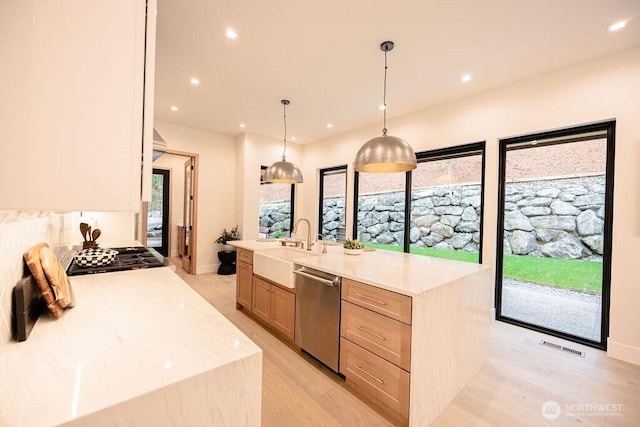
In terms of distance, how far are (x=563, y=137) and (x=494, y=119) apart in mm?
708

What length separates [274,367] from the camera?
2.24 metres

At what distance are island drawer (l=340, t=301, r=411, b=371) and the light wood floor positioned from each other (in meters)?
0.43

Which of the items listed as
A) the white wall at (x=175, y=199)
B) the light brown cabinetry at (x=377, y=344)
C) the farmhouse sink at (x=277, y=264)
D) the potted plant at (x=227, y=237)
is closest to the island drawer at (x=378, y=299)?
the light brown cabinetry at (x=377, y=344)

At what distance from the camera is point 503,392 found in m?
1.96

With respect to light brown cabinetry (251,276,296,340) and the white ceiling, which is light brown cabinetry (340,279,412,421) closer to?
light brown cabinetry (251,276,296,340)

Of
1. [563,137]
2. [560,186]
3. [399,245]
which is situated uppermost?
[563,137]

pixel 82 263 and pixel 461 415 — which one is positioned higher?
pixel 82 263

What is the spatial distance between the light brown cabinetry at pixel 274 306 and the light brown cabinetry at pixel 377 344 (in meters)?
0.69

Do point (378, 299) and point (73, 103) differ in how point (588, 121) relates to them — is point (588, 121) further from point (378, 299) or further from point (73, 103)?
point (73, 103)

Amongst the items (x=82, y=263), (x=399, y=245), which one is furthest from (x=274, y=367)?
(x=399, y=245)

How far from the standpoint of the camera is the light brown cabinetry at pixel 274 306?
250 centimetres

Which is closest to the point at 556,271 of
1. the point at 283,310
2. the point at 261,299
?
the point at 283,310

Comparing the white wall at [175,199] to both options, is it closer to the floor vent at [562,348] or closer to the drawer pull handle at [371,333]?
the drawer pull handle at [371,333]

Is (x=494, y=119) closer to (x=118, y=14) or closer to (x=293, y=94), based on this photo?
(x=293, y=94)
